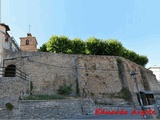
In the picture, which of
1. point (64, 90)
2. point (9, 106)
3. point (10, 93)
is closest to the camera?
point (9, 106)

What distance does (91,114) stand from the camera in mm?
14461

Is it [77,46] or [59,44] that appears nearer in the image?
[59,44]

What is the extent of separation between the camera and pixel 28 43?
1230 inches

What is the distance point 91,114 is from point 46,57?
8464 millimetres

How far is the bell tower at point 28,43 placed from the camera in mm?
30906

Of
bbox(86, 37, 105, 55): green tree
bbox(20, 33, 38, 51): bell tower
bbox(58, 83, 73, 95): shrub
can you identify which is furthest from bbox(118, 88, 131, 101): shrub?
bbox(20, 33, 38, 51): bell tower

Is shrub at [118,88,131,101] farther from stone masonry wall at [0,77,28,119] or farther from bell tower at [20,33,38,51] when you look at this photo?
bell tower at [20,33,38,51]

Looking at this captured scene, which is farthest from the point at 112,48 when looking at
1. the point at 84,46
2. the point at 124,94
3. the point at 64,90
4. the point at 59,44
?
the point at 64,90

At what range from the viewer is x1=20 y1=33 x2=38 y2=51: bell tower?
30906 millimetres

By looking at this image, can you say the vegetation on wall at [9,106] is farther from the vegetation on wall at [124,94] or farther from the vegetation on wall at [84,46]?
the vegetation on wall at [84,46]

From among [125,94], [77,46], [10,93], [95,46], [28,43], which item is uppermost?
[28,43]

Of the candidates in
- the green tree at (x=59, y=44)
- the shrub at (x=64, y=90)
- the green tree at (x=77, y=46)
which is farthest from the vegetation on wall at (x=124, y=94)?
the green tree at (x=59, y=44)

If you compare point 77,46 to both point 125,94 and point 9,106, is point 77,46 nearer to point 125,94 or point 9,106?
point 125,94

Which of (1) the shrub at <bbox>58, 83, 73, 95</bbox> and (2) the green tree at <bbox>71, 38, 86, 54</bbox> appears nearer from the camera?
(1) the shrub at <bbox>58, 83, 73, 95</bbox>
